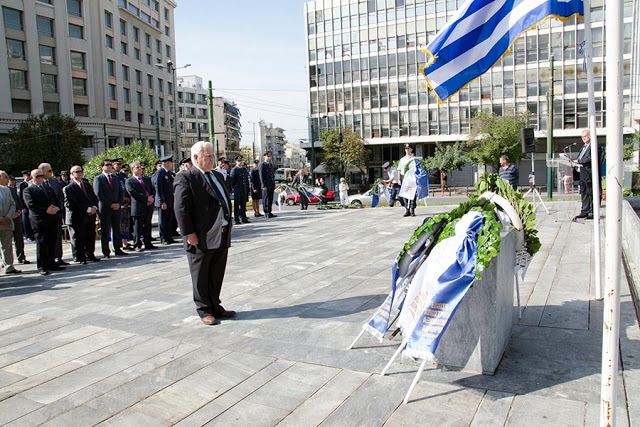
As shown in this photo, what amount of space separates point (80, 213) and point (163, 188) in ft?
7.66

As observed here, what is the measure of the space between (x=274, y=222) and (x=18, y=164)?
132ft

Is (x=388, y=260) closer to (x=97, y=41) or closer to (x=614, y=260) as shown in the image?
(x=614, y=260)

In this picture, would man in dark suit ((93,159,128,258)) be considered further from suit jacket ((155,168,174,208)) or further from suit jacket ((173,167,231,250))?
suit jacket ((173,167,231,250))

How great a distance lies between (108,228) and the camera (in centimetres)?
1077

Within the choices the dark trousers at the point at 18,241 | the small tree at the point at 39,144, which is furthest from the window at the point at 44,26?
the dark trousers at the point at 18,241

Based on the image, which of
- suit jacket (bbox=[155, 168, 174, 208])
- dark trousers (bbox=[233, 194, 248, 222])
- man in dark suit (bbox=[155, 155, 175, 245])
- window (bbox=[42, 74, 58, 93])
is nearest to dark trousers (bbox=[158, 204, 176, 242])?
man in dark suit (bbox=[155, 155, 175, 245])

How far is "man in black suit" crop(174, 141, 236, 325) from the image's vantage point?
541 centimetres

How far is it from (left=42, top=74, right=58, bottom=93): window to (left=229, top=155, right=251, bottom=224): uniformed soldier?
47.9 m

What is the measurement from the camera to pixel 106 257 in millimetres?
10617

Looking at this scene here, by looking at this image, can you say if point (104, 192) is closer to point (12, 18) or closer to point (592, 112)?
point (592, 112)

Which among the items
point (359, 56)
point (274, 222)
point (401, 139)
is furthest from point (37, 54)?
point (274, 222)

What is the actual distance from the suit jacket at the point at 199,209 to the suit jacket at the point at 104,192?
5.96m

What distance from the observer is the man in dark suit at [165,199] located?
11945 mm

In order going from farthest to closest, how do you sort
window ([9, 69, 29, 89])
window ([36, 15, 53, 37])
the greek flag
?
1. window ([36, 15, 53, 37])
2. window ([9, 69, 29, 89])
3. the greek flag
